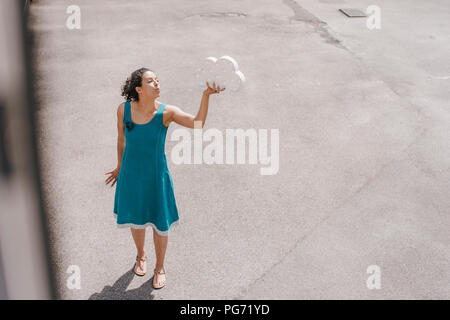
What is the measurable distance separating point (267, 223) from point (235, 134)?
6.39 ft

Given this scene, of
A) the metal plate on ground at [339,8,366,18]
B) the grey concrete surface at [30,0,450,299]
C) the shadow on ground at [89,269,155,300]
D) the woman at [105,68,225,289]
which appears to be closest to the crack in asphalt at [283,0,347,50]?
the grey concrete surface at [30,0,450,299]

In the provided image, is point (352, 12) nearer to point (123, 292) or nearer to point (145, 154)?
point (145, 154)

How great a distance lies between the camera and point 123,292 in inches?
150

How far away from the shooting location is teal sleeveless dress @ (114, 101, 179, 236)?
3.24 m

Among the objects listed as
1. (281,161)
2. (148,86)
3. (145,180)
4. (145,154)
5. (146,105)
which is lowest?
(281,161)

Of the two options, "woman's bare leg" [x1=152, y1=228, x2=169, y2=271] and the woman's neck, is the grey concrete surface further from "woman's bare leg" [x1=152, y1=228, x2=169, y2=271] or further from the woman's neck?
the woman's neck

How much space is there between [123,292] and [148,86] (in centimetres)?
182

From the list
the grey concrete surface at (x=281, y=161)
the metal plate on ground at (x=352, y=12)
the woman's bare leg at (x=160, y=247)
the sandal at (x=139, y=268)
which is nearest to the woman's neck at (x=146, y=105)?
the woman's bare leg at (x=160, y=247)

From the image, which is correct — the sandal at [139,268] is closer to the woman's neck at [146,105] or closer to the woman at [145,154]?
the woman at [145,154]

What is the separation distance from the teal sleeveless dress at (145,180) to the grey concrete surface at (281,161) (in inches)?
28.3

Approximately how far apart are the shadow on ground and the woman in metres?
0.44

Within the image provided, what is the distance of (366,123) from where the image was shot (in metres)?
6.70

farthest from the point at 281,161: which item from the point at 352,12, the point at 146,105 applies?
the point at 352,12

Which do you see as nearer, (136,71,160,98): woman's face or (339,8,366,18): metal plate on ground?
(136,71,160,98): woman's face
